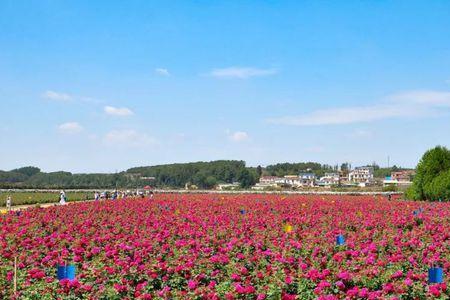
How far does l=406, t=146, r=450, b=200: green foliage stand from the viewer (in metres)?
36.4

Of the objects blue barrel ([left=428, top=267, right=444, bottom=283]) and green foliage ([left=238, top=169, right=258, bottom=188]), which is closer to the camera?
blue barrel ([left=428, top=267, right=444, bottom=283])

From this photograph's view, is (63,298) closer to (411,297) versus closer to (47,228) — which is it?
(411,297)

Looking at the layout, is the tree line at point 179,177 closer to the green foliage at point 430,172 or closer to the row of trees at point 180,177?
the row of trees at point 180,177

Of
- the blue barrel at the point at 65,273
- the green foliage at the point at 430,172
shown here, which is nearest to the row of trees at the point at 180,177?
the green foliage at the point at 430,172

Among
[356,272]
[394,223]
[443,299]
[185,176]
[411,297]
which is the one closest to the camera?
[443,299]

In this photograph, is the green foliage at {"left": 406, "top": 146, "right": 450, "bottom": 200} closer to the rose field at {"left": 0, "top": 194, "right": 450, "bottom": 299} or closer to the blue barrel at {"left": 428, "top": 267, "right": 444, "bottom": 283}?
the rose field at {"left": 0, "top": 194, "right": 450, "bottom": 299}

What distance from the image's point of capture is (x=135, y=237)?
40.2 feet

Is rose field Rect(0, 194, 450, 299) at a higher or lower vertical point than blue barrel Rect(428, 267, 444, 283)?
lower

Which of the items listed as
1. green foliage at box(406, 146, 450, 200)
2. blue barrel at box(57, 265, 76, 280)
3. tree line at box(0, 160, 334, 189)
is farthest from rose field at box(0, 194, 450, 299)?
tree line at box(0, 160, 334, 189)

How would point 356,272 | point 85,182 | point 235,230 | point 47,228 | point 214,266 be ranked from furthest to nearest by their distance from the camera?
point 85,182, point 47,228, point 235,230, point 214,266, point 356,272

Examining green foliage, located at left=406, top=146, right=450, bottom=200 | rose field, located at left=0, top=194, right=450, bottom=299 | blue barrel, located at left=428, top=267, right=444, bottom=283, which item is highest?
green foliage, located at left=406, top=146, right=450, bottom=200

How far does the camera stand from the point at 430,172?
38.2 m

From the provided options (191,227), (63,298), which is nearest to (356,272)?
(63,298)

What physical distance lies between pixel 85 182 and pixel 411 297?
185 m
